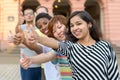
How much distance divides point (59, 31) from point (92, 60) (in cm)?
87

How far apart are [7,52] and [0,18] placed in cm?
393

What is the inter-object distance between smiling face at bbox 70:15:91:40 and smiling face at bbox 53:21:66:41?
1.92 feet

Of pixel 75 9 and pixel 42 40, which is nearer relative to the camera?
pixel 42 40

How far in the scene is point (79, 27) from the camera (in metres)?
2.92

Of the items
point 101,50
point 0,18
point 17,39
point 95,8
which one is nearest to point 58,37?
point 17,39

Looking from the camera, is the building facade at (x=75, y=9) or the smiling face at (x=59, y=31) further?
the building facade at (x=75, y=9)

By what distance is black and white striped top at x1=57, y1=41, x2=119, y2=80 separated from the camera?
277 cm

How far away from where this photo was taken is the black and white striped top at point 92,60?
2773 mm

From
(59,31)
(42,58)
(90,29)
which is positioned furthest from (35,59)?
(59,31)

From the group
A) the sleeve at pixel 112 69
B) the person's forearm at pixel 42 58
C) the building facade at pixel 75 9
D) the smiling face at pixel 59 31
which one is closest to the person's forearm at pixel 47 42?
the person's forearm at pixel 42 58

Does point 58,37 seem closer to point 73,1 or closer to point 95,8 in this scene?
point 73,1

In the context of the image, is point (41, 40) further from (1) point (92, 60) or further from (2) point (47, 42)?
(1) point (92, 60)

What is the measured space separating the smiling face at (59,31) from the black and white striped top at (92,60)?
0.63 m

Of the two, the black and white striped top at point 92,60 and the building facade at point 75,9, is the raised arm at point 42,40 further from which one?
the building facade at point 75,9
